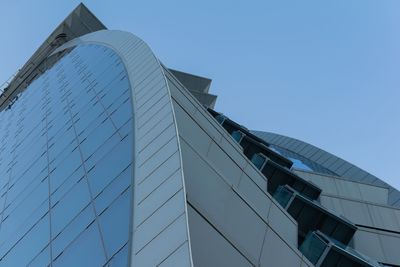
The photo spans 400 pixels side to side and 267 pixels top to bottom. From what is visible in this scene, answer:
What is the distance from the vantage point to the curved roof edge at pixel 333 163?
34.3m

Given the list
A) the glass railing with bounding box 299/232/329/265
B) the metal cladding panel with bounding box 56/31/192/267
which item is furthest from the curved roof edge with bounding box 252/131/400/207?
the metal cladding panel with bounding box 56/31/192/267

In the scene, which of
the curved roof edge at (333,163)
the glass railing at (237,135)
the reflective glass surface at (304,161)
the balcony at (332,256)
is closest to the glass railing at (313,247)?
the balcony at (332,256)

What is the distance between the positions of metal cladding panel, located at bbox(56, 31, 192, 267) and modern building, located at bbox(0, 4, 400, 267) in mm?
25

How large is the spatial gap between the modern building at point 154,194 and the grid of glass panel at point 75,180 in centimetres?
4

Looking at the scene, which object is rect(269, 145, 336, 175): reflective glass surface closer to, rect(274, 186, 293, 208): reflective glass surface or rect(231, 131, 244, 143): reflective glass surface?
rect(231, 131, 244, 143): reflective glass surface

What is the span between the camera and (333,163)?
125ft

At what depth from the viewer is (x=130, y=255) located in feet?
28.0

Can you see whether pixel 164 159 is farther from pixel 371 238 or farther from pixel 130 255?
pixel 371 238

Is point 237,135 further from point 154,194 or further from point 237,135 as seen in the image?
point 154,194

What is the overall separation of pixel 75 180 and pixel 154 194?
16.2 ft

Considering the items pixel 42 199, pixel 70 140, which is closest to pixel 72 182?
pixel 42 199

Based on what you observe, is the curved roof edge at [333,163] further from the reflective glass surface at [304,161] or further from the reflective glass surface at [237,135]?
the reflective glass surface at [237,135]

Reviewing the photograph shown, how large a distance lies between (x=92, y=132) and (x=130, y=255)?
26.0 feet

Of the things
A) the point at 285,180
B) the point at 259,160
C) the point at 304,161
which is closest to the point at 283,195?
the point at 285,180
